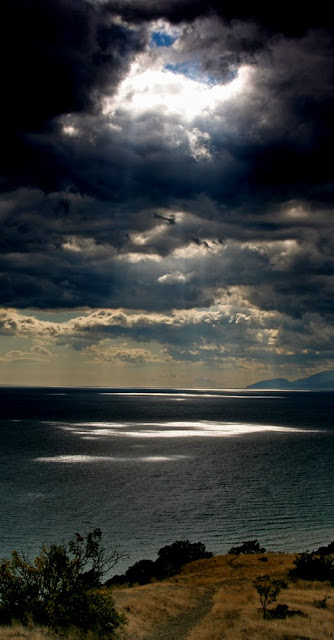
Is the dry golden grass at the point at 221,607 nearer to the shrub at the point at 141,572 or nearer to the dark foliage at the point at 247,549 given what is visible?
the shrub at the point at 141,572

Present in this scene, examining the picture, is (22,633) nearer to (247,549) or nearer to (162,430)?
(247,549)

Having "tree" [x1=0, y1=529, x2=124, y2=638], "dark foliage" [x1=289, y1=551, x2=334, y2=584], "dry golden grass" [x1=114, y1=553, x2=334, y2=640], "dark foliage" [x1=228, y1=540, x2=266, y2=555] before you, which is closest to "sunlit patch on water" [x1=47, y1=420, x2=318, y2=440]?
"dark foliage" [x1=228, y1=540, x2=266, y2=555]

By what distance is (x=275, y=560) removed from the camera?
39406 mm

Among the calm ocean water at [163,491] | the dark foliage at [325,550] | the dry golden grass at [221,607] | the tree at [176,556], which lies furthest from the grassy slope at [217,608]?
the calm ocean water at [163,491]

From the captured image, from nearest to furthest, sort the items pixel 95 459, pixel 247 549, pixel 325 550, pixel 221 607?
pixel 221 607, pixel 325 550, pixel 247 549, pixel 95 459

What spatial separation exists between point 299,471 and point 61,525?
2039 inches

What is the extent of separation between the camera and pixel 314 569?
3416 cm

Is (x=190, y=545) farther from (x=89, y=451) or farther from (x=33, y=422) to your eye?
(x=33, y=422)

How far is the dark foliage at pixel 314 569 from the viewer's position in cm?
3406

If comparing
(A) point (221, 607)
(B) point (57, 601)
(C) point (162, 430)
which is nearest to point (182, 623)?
(A) point (221, 607)

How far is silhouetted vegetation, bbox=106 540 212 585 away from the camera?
37.3m

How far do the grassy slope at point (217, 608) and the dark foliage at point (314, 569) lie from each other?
584 millimetres

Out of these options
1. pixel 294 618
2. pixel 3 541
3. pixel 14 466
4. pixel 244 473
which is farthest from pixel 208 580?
pixel 14 466

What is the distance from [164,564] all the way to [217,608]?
12422mm
